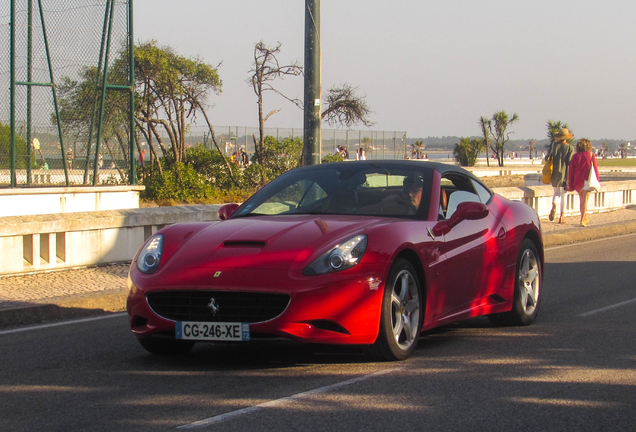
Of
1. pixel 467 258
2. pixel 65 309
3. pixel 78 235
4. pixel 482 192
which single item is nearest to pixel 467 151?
pixel 78 235

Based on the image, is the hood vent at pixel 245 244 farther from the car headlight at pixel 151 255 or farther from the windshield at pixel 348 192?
the windshield at pixel 348 192

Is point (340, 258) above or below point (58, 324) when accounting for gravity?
above

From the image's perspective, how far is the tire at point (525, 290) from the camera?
7.32 metres

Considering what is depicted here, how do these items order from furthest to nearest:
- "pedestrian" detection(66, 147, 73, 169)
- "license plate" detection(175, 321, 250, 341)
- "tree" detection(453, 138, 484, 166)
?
"tree" detection(453, 138, 484, 166) < "pedestrian" detection(66, 147, 73, 169) < "license plate" detection(175, 321, 250, 341)

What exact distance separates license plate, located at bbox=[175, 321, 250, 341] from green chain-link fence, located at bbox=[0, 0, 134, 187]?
9409 millimetres

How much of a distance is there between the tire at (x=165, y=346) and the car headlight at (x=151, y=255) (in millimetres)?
519

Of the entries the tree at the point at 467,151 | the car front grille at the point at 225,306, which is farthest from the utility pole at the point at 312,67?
the tree at the point at 467,151

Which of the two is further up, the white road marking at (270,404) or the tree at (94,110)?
the tree at (94,110)

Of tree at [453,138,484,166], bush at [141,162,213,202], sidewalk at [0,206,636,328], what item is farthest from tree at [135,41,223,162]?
tree at [453,138,484,166]

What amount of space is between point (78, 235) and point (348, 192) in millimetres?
5302

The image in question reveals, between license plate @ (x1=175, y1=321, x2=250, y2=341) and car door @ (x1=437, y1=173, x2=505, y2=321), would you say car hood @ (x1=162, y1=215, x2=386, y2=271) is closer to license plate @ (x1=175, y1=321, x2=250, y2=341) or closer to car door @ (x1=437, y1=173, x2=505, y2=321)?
license plate @ (x1=175, y1=321, x2=250, y2=341)

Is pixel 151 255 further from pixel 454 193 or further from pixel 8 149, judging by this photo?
pixel 8 149

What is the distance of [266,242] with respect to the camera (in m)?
5.59

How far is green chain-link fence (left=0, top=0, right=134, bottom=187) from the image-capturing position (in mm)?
14102
